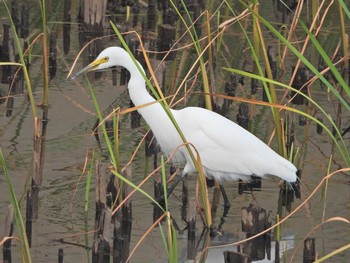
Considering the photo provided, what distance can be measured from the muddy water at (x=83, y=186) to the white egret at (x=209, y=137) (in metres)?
0.22

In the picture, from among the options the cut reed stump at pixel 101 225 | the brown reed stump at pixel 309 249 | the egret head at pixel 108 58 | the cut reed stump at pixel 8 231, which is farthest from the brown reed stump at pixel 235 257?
the egret head at pixel 108 58

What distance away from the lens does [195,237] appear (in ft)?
19.8

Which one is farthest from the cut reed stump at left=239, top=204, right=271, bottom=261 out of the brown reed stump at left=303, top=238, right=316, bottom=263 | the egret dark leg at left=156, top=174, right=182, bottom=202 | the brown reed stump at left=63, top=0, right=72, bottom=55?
the brown reed stump at left=63, top=0, right=72, bottom=55

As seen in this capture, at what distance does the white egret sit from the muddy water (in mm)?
218

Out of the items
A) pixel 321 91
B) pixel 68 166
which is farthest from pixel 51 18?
pixel 68 166

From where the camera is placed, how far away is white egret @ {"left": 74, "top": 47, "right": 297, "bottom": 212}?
646 cm

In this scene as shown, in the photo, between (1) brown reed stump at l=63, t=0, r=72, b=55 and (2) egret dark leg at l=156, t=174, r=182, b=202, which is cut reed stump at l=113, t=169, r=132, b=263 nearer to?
(2) egret dark leg at l=156, t=174, r=182, b=202

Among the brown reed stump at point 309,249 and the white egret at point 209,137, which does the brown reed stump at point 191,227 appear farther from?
the brown reed stump at point 309,249

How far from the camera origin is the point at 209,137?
661cm

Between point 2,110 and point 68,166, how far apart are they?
1234 millimetres

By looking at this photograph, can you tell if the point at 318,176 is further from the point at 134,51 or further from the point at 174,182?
the point at 134,51

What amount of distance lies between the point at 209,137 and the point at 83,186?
80cm

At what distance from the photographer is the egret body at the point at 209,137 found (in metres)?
6.46

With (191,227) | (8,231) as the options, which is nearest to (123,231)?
(191,227)
